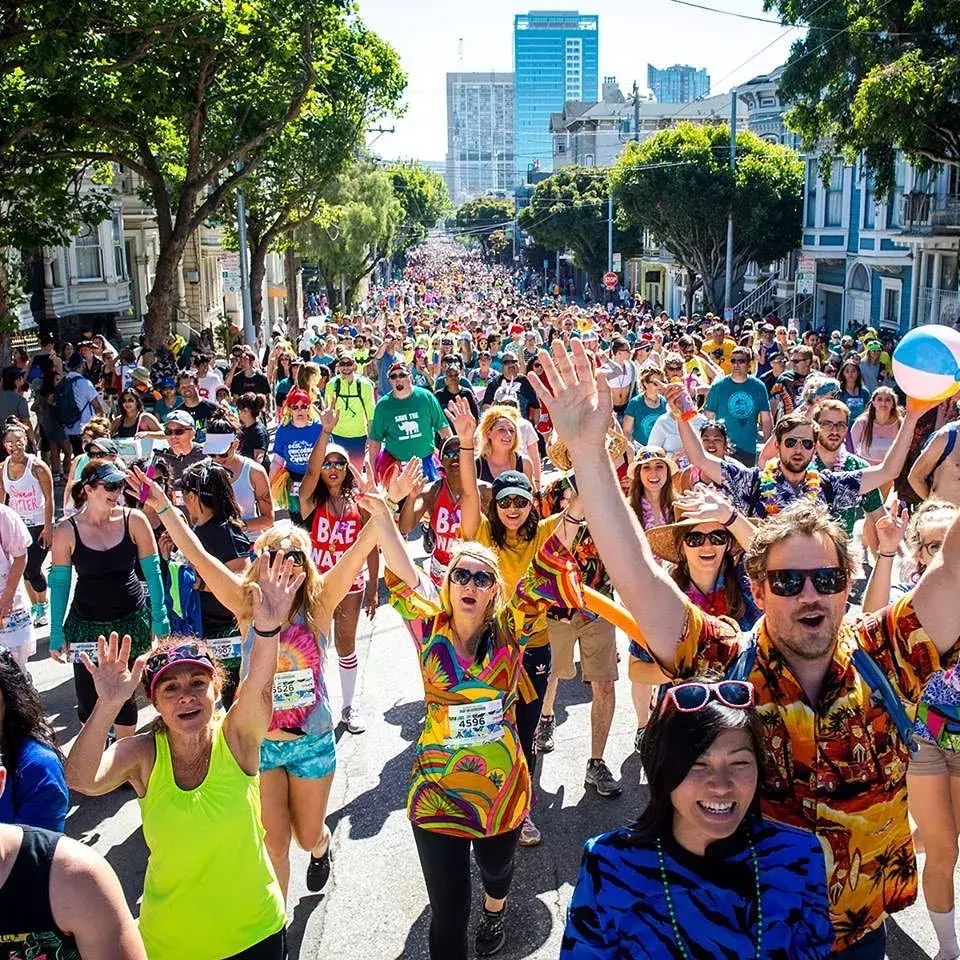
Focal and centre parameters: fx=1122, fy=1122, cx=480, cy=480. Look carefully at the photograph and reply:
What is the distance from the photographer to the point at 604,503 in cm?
280

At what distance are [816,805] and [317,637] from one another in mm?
2369

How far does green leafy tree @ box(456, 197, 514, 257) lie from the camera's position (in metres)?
148

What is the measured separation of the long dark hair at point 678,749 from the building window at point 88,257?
32241 mm

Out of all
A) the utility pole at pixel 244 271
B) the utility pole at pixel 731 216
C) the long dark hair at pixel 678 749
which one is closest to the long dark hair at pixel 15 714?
the long dark hair at pixel 678 749

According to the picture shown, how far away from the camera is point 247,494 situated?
7.22 m

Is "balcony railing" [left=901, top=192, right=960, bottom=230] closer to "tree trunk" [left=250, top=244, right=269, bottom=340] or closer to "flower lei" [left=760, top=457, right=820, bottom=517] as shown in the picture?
"tree trunk" [left=250, top=244, right=269, bottom=340]

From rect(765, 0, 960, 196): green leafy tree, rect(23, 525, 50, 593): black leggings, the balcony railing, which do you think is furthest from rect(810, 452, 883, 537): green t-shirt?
the balcony railing

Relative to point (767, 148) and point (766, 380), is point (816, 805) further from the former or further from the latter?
point (767, 148)

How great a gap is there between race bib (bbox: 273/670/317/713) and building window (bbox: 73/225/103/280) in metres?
30.2

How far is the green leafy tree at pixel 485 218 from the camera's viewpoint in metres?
148

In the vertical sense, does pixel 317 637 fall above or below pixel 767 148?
below

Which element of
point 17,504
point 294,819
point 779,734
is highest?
point 779,734

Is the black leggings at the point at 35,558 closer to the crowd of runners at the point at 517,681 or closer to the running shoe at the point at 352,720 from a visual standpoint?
the crowd of runners at the point at 517,681

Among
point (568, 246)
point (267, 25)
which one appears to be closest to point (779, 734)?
point (267, 25)
